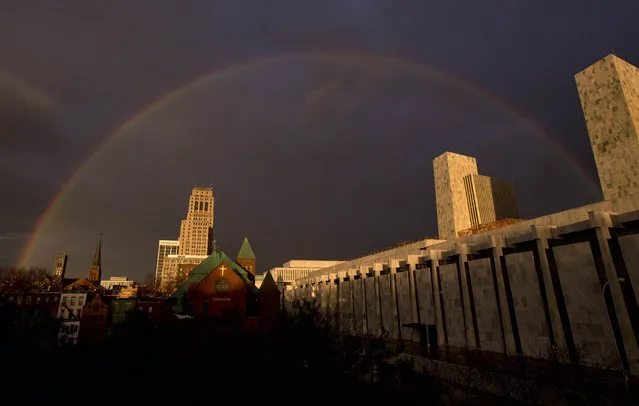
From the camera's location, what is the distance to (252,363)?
48.3 feet

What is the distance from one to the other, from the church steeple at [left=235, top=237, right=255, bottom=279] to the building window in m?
48.4

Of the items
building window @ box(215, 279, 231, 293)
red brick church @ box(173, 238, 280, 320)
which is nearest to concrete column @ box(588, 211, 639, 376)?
red brick church @ box(173, 238, 280, 320)

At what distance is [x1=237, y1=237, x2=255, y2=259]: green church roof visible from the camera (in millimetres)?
122500

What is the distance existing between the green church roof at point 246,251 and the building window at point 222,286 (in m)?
51.0

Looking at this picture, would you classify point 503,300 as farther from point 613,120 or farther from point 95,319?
point 95,319

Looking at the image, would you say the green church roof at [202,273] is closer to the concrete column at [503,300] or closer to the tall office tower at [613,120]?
the concrete column at [503,300]

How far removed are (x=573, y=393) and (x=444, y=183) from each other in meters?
98.5

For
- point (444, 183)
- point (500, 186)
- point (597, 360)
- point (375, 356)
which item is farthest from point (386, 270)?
point (500, 186)

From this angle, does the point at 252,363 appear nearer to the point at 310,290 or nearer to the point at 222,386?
the point at 222,386

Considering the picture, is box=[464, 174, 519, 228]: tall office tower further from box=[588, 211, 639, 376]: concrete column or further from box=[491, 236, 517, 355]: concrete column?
box=[588, 211, 639, 376]: concrete column

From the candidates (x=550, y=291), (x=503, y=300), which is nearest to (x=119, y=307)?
(x=503, y=300)

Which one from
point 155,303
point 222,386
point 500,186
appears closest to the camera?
point 222,386

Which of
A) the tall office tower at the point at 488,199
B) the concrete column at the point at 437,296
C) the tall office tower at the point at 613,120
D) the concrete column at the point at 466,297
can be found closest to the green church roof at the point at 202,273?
the concrete column at the point at 437,296

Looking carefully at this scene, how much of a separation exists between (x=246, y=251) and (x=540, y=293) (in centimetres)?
10238
